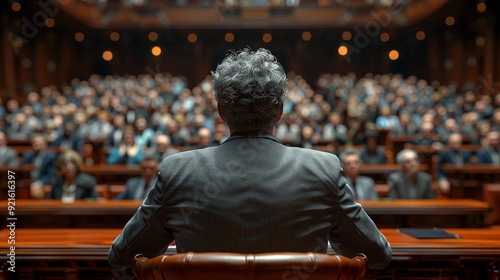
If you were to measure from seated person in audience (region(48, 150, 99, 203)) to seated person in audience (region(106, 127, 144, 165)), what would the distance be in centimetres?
215

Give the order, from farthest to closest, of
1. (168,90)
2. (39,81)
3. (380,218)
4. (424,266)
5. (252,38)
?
(252,38) → (39,81) → (168,90) → (380,218) → (424,266)

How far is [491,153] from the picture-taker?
261 inches

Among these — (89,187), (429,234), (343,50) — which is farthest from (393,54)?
(429,234)

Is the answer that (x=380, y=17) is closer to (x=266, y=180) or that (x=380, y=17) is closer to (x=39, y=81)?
(x=39, y=81)

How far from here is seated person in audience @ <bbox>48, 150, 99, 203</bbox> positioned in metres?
4.57

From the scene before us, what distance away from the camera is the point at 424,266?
2.02 m

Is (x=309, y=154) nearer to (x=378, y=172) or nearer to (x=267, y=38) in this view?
(x=378, y=172)

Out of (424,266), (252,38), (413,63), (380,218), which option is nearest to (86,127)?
(380,218)

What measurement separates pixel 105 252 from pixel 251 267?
3.21 ft

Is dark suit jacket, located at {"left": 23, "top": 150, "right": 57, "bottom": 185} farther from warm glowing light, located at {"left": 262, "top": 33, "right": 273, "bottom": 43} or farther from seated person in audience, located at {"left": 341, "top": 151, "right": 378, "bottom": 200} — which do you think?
warm glowing light, located at {"left": 262, "top": 33, "right": 273, "bottom": 43}

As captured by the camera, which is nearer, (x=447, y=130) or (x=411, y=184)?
(x=411, y=184)

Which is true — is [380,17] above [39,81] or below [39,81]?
above

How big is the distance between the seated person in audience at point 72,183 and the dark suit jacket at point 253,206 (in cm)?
344

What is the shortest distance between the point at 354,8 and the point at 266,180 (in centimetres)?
1604
